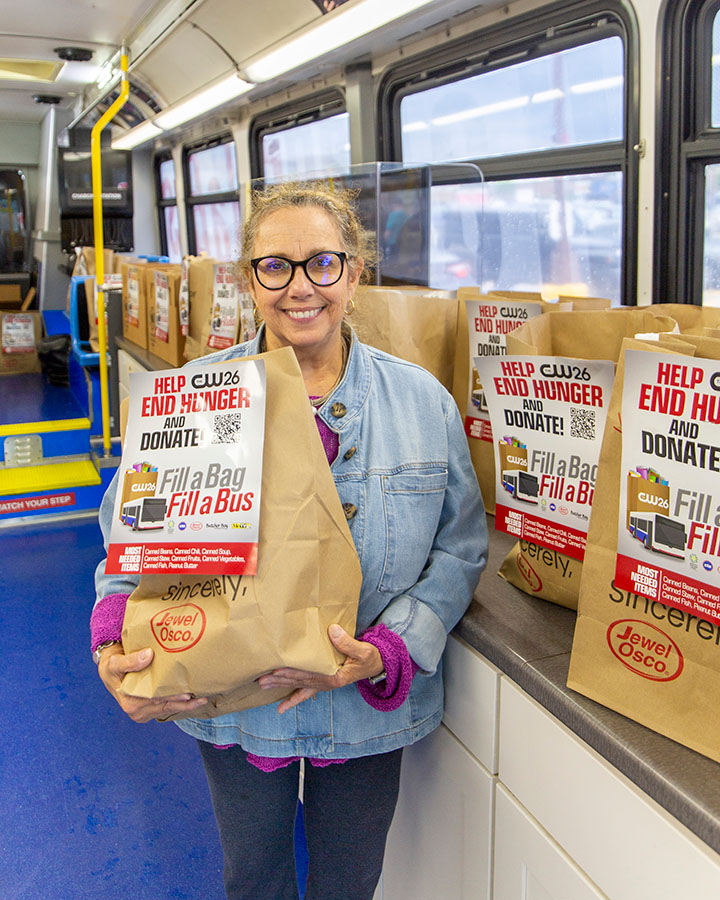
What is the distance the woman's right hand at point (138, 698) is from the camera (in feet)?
3.72

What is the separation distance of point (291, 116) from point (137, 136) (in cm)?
306

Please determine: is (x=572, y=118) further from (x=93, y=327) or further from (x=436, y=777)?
(x=93, y=327)

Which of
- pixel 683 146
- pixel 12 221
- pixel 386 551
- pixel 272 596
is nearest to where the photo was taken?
pixel 272 596

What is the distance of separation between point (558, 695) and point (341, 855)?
549 mm

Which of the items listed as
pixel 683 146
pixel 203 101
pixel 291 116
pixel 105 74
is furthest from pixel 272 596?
pixel 105 74

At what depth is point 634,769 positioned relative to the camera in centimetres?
99

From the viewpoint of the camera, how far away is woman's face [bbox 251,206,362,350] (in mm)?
1331

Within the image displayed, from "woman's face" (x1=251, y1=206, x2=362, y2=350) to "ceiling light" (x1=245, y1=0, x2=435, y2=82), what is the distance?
165 cm

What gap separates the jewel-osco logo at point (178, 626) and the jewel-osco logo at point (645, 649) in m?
0.54

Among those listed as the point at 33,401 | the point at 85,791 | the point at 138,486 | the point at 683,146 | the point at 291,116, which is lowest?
the point at 85,791

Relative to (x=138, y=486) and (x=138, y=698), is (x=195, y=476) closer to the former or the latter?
(x=138, y=486)

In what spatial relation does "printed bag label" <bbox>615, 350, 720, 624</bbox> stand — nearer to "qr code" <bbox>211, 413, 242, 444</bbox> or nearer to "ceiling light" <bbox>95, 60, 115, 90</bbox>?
"qr code" <bbox>211, 413, 242, 444</bbox>

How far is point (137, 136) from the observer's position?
8.20 metres

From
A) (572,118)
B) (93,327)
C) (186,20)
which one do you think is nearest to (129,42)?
(186,20)
